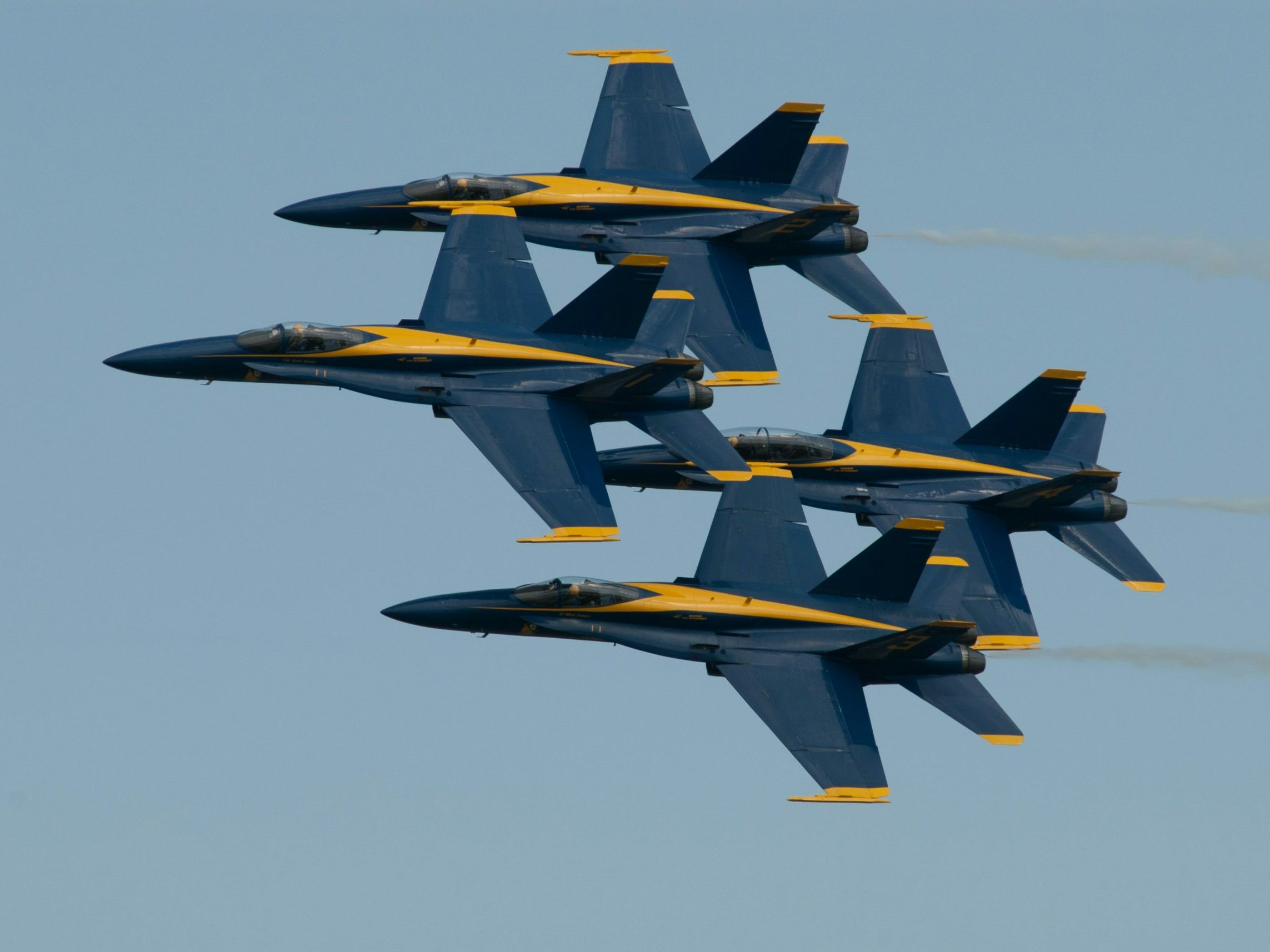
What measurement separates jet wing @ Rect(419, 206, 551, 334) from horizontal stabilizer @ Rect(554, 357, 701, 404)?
8.57 feet

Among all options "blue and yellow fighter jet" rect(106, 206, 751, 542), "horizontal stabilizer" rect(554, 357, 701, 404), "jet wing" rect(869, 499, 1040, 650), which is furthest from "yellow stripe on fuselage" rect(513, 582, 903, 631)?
"horizontal stabilizer" rect(554, 357, 701, 404)

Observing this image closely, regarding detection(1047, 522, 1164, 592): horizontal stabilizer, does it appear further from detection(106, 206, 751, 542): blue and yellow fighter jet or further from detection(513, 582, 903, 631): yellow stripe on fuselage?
detection(106, 206, 751, 542): blue and yellow fighter jet

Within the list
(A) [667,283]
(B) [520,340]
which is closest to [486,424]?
(B) [520,340]

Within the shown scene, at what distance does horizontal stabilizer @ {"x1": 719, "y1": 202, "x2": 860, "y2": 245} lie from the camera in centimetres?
6950

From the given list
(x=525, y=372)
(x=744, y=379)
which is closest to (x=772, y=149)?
(x=744, y=379)

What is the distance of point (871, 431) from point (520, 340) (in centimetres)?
961

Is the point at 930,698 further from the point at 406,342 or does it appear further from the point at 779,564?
the point at 406,342

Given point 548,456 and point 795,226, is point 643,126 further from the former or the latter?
point 548,456

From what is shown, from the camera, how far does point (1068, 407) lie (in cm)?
6819

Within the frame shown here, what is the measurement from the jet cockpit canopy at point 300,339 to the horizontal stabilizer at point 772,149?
37.7ft

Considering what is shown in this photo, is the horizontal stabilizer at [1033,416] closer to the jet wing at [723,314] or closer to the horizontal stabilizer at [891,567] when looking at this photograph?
the jet wing at [723,314]

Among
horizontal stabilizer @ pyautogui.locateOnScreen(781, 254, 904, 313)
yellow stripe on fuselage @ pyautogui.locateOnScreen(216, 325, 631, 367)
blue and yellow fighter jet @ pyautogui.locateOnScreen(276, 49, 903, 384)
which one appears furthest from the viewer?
horizontal stabilizer @ pyautogui.locateOnScreen(781, 254, 904, 313)

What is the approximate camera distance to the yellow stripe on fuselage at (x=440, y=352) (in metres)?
65.0

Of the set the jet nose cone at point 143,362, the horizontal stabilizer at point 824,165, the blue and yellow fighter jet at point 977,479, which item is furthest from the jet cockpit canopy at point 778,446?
the jet nose cone at point 143,362
